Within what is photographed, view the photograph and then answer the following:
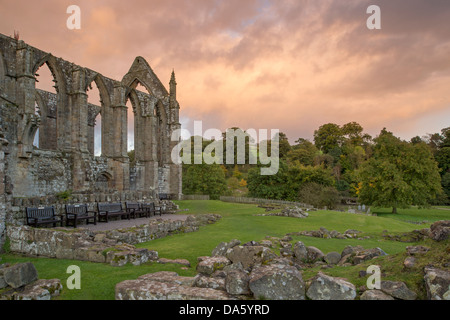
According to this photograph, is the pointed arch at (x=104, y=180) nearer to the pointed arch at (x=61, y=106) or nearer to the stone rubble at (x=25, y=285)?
the pointed arch at (x=61, y=106)

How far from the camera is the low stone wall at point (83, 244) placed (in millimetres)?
7189

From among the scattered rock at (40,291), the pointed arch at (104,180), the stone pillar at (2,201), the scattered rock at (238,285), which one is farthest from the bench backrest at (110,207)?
the pointed arch at (104,180)

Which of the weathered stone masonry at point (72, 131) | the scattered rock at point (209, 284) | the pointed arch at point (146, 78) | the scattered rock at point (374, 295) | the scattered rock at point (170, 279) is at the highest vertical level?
the pointed arch at point (146, 78)

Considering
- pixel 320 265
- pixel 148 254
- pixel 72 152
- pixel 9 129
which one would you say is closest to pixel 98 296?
pixel 148 254

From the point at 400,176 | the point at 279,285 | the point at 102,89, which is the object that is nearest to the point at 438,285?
the point at 279,285

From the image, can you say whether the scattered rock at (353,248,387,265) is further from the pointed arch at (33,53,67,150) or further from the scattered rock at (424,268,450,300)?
the pointed arch at (33,53,67,150)

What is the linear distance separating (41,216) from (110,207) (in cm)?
409

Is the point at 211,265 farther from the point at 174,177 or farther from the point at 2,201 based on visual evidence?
the point at 174,177

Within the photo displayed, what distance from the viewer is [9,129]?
17.1 meters

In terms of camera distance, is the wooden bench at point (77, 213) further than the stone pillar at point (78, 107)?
No

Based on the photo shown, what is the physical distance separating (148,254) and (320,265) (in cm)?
407

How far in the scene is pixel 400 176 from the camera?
33.7m
